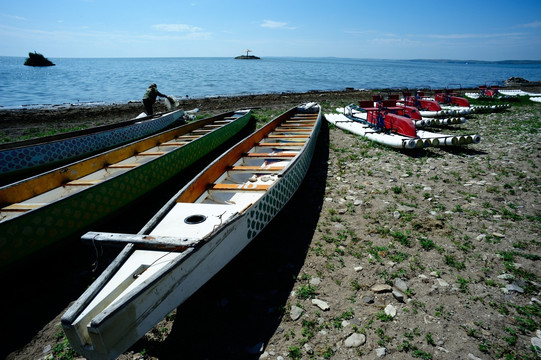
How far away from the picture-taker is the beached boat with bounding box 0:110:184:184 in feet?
23.8

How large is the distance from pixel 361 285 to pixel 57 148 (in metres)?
9.51

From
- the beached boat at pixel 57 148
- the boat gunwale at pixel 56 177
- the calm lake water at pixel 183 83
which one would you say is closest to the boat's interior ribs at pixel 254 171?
the boat gunwale at pixel 56 177

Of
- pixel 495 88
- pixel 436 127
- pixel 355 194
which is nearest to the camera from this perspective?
pixel 355 194

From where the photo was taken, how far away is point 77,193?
4812 mm

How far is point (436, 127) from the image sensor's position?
14172 millimetres

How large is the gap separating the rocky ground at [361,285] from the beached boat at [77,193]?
0.56 meters

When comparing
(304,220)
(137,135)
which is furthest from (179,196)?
(137,135)

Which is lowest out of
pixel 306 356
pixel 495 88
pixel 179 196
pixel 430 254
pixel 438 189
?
pixel 306 356

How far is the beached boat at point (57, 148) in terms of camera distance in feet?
23.8

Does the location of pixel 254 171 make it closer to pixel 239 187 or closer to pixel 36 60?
pixel 239 187

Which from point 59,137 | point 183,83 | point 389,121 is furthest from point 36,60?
point 389,121

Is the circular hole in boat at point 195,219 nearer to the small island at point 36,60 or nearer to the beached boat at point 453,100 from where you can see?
the beached boat at point 453,100

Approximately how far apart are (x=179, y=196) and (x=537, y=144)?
43.2ft

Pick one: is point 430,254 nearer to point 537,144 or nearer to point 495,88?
point 537,144
